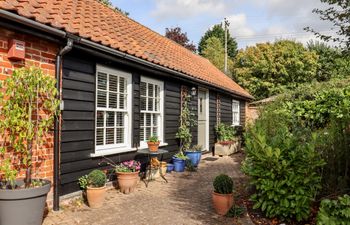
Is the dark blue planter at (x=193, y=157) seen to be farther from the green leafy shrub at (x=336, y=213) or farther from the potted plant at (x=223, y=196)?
the green leafy shrub at (x=336, y=213)

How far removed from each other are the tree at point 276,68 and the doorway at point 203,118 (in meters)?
14.6

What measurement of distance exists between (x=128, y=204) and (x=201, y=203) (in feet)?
4.38

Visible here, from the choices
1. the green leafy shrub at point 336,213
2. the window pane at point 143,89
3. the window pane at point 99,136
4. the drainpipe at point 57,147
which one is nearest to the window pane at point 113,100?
the window pane at point 99,136

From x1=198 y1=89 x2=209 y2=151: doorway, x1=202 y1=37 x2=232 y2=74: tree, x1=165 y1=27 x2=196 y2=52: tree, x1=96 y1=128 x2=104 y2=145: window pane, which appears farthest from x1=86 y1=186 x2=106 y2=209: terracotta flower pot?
x1=202 y1=37 x2=232 y2=74: tree

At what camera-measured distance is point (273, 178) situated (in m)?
4.46

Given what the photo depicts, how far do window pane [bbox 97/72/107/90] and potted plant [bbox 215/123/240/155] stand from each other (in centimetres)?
666

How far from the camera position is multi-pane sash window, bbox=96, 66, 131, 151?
6086 millimetres

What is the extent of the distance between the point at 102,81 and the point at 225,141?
721cm

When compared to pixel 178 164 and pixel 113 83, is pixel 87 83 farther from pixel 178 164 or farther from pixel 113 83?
pixel 178 164

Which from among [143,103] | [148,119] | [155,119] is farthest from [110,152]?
[155,119]

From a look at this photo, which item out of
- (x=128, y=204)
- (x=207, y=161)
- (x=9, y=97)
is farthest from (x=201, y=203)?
(x=207, y=161)

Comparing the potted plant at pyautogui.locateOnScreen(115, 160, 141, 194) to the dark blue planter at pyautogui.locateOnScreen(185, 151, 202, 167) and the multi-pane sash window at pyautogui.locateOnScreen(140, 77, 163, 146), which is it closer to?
the multi-pane sash window at pyautogui.locateOnScreen(140, 77, 163, 146)

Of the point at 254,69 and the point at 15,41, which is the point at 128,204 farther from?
the point at 254,69

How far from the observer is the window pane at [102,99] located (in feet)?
19.9
